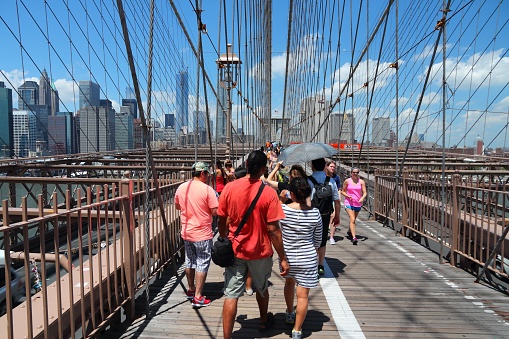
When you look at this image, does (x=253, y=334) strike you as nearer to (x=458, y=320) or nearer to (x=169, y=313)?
(x=169, y=313)

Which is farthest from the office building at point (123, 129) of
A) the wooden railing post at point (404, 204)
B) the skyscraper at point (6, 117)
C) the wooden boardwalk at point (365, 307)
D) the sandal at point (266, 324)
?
the sandal at point (266, 324)

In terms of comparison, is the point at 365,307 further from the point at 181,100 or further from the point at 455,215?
the point at 181,100

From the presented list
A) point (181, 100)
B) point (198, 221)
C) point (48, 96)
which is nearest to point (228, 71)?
point (48, 96)

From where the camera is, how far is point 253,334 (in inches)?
115

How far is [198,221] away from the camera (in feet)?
11.4

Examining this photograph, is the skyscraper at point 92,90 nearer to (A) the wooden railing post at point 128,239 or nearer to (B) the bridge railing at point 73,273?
(B) the bridge railing at point 73,273

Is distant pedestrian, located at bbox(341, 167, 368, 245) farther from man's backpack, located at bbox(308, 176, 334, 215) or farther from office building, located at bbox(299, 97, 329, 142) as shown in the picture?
office building, located at bbox(299, 97, 329, 142)

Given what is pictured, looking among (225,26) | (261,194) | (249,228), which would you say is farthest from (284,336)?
(225,26)

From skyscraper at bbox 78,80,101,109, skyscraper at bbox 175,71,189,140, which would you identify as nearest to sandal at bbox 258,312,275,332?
skyscraper at bbox 78,80,101,109

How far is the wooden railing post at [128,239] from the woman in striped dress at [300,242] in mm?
1127

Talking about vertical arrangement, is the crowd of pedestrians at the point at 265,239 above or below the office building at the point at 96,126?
below

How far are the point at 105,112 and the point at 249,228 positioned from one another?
1389cm

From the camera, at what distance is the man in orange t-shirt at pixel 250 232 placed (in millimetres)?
2641

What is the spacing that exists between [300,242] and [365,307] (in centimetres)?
105
